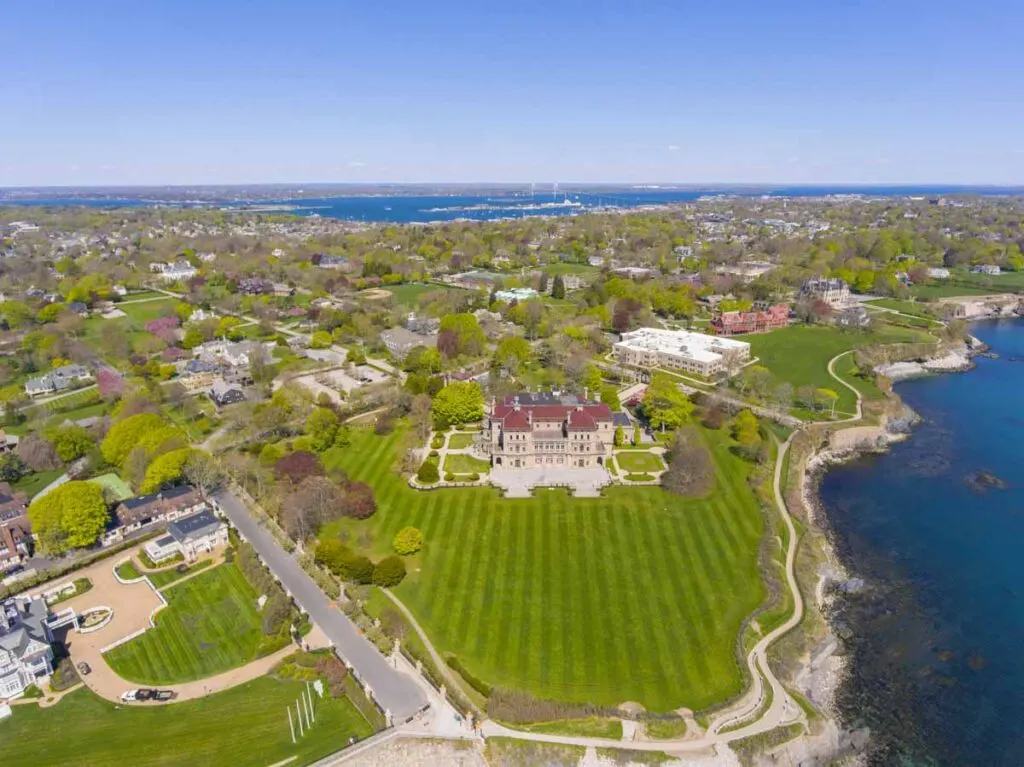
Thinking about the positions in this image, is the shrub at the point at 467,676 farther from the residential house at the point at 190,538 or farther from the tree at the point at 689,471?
the tree at the point at 689,471

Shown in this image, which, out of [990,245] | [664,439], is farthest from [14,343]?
[990,245]

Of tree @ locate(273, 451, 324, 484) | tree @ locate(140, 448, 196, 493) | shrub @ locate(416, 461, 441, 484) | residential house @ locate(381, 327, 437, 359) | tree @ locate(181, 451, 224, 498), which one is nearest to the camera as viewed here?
tree @ locate(140, 448, 196, 493)

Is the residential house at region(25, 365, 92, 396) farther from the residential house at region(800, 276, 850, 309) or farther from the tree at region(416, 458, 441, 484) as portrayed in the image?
the residential house at region(800, 276, 850, 309)

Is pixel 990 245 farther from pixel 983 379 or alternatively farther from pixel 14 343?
pixel 14 343

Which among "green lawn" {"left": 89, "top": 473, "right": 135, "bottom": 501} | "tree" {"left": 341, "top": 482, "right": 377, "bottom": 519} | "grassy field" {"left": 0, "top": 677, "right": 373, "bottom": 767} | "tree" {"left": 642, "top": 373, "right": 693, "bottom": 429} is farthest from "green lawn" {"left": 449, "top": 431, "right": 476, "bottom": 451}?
"grassy field" {"left": 0, "top": 677, "right": 373, "bottom": 767}

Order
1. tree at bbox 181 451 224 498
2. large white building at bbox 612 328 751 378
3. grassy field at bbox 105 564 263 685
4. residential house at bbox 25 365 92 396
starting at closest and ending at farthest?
grassy field at bbox 105 564 263 685, tree at bbox 181 451 224 498, residential house at bbox 25 365 92 396, large white building at bbox 612 328 751 378

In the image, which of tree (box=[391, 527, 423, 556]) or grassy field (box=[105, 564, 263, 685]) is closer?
grassy field (box=[105, 564, 263, 685])
